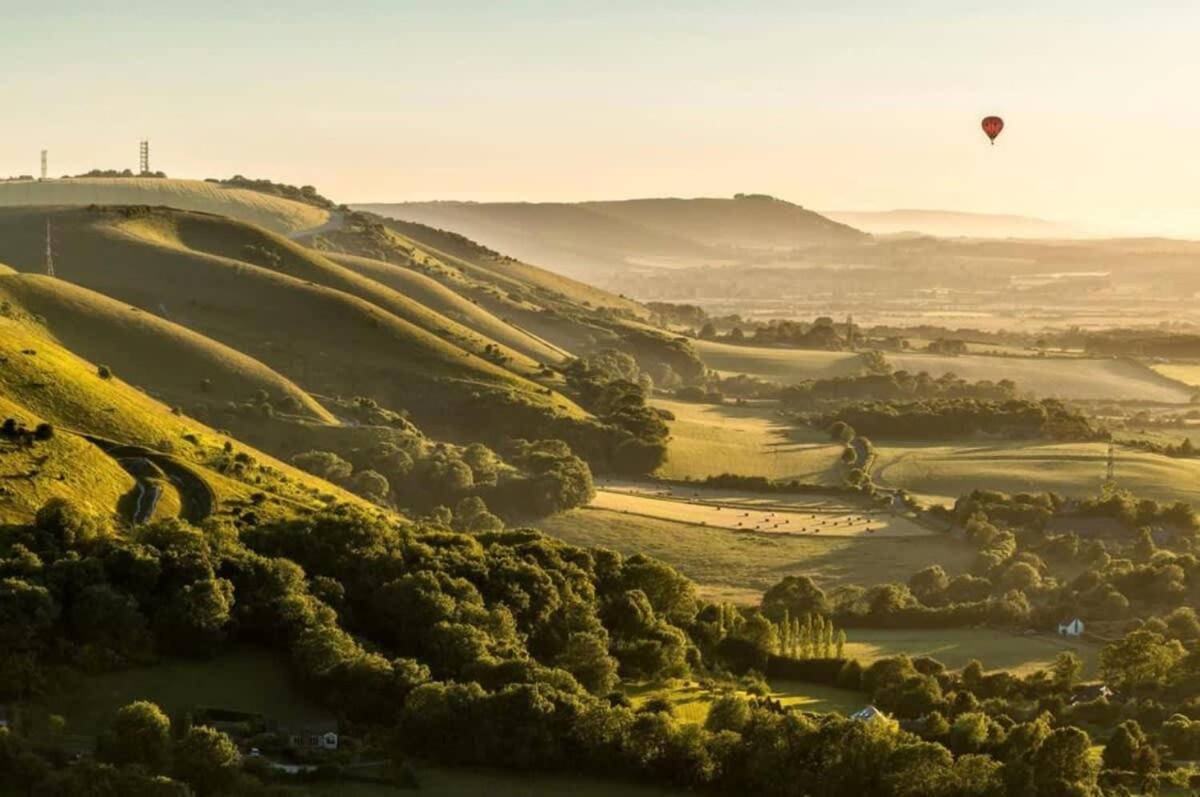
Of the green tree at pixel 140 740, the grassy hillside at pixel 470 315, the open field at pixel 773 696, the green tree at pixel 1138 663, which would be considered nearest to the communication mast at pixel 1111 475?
the green tree at pixel 1138 663

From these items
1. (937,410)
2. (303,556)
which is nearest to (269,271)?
(937,410)

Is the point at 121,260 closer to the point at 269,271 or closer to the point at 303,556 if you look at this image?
the point at 269,271

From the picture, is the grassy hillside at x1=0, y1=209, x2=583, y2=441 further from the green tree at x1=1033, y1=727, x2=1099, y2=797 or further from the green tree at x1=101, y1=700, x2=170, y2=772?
the green tree at x1=101, y1=700, x2=170, y2=772

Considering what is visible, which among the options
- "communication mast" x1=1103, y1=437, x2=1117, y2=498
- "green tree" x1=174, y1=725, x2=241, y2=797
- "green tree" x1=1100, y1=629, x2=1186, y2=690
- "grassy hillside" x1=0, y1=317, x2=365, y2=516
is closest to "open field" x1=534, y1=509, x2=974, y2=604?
"grassy hillside" x1=0, y1=317, x2=365, y2=516

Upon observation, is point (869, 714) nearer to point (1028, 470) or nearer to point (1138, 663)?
point (1138, 663)

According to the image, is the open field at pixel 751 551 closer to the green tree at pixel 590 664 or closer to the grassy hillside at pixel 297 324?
the green tree at pixel 590 664

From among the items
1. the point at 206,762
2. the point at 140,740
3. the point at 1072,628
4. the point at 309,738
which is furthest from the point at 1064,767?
the point at 1072,628
